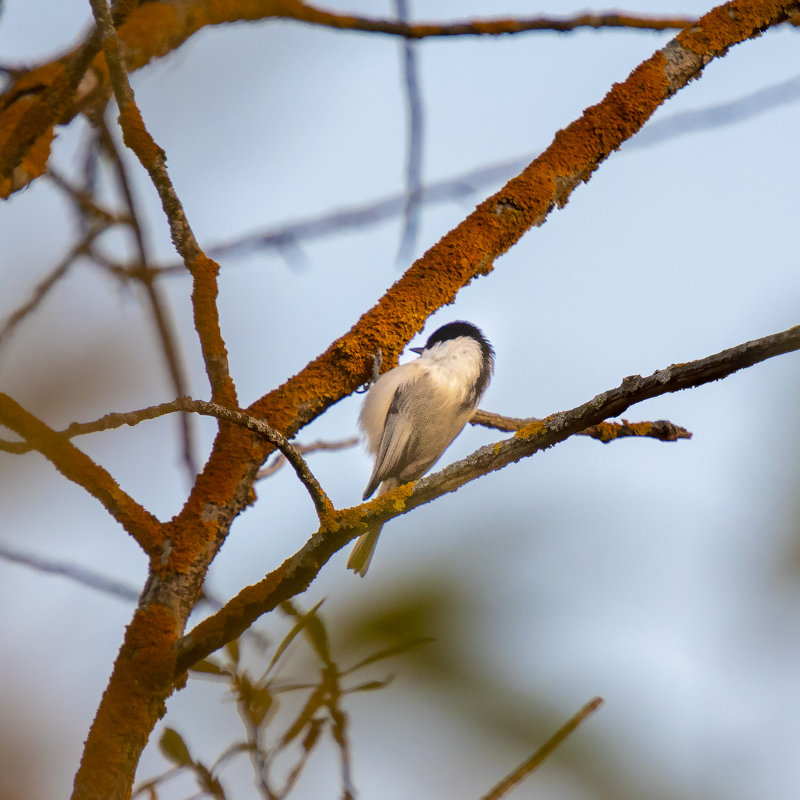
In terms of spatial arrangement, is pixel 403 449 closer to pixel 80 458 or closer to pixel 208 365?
pixel 208 365

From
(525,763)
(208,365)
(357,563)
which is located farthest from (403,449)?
A: (525,763)

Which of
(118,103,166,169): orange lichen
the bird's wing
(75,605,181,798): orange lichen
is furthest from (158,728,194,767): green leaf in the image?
the bird's wing

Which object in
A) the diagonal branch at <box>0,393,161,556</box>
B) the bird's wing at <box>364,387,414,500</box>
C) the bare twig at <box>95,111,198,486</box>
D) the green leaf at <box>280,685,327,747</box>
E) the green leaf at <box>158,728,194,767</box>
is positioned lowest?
the green leaf at <box>158,728,194,767</box>

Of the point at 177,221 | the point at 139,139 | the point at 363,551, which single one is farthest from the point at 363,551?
the point at 139,139

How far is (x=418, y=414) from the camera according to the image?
13.3 feet

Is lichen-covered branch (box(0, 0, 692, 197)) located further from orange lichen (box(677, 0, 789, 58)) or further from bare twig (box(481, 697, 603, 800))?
bare twig (box(481, 697, 603, 800))

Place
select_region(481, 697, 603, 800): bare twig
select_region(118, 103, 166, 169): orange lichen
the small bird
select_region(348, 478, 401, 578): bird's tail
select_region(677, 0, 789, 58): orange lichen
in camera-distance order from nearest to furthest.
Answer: select_region(481, 697, 603, 800): bare twig, select_region(118, 103, 166, 169): orange lichen, select_region(677, 0, 789, 58): orange lichen, select_region(348, 478, 401, 578): bird's tail, the small bird

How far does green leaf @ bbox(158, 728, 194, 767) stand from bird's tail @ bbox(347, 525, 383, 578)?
206 centimetres

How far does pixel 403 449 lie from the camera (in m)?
4.06

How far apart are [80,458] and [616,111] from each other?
1600 millimetres

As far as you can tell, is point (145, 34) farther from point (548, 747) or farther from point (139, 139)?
point (548, 747)

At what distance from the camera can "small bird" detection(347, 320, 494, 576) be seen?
13.2ft

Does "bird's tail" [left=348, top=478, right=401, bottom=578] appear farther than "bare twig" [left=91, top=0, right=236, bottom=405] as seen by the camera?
Yes

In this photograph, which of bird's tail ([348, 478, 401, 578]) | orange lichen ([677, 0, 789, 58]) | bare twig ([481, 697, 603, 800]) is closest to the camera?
bare twig ([481, 697, 603, 800])
